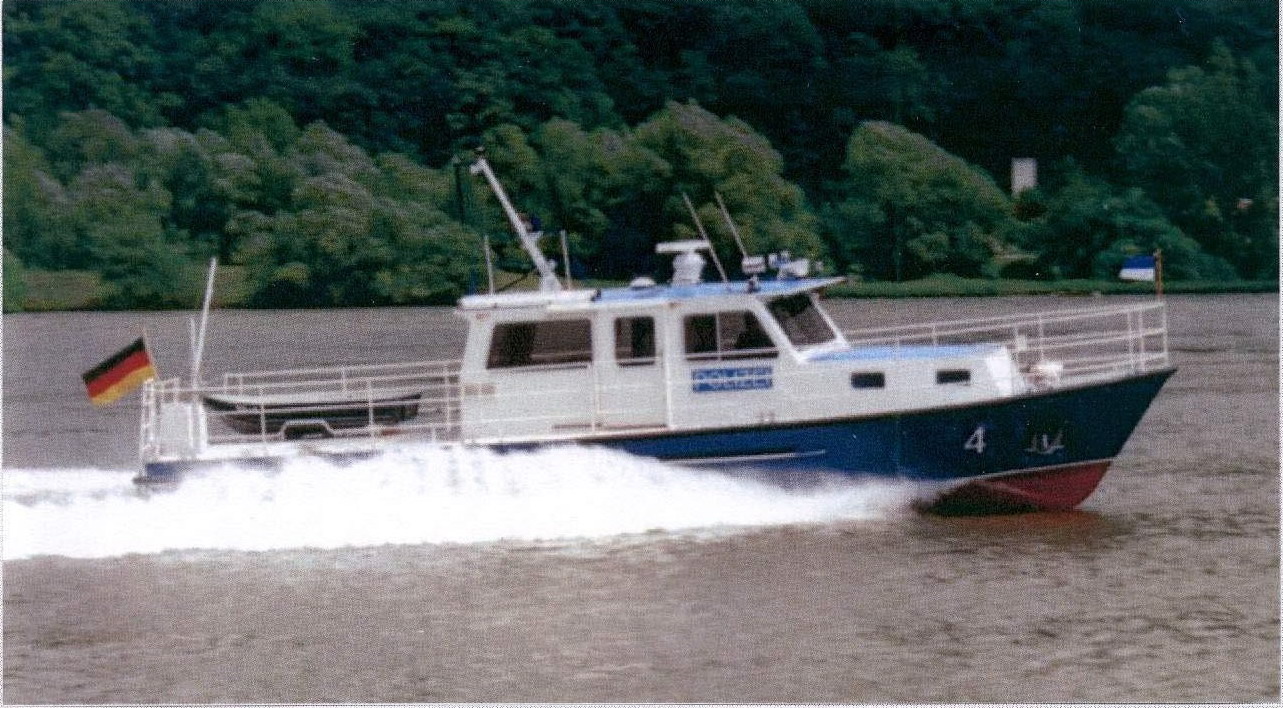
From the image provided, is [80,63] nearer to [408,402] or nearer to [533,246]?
[408,402]

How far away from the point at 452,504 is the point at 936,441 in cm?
428

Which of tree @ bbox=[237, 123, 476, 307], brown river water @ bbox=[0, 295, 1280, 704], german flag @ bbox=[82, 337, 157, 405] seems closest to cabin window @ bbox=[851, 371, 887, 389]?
brown river water @ bbox=[0, 295, 1280, 704]

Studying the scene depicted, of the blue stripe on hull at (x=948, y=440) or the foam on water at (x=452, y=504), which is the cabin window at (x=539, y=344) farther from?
the blue stripe on hull at (x=948, y=440)

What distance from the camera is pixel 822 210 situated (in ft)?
151

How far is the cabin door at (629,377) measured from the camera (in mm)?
19125

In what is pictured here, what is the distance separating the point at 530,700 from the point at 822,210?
31.9 meters

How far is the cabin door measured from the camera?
19.1m

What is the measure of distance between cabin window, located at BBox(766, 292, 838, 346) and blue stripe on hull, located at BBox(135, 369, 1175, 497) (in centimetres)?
93

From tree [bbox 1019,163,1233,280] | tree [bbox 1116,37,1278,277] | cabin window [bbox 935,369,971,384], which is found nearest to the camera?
cabin window [bbox 935,369,971,384]

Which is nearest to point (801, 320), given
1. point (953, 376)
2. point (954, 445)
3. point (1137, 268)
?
point (953, 376)

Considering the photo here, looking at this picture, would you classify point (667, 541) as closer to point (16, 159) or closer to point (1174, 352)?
point (1174, 352)

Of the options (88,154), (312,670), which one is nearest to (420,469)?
(312,670)

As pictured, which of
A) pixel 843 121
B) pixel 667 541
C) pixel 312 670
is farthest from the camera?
pixel 843 121

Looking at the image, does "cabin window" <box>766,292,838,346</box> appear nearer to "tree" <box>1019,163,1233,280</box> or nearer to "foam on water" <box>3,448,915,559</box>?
"foam on water" <box>3,448,915,559</box>
